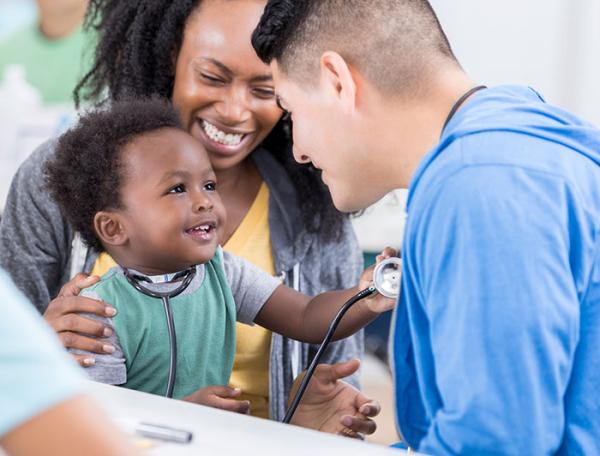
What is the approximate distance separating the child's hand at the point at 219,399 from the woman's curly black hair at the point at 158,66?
547mm

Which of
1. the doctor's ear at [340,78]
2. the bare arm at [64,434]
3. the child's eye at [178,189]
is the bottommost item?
the child's eye at [178,189]

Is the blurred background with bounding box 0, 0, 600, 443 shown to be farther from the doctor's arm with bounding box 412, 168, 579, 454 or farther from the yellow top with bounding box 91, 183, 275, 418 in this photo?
the doctor's arm with bounding box 412, 168, 579, 454

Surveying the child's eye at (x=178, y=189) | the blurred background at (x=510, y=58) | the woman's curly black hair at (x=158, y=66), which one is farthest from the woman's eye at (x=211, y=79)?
the blurred background at (x=510, y=58)

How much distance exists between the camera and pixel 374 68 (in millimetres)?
1138

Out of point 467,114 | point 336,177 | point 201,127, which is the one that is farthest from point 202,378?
point 467,114

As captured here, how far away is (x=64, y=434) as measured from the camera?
52 centimetres

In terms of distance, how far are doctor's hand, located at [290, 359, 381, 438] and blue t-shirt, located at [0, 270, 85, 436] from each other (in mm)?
958

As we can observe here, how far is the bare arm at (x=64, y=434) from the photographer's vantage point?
20.1 inches

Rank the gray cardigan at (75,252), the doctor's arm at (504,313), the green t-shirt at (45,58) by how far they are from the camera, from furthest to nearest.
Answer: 1. the green t-shirt at (45,58)
2. the gray cardigan at (75,252)
3. the doctor's arm at (504,313)

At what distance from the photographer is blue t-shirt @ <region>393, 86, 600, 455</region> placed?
0.86 metres

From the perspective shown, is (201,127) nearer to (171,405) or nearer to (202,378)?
(202,378)

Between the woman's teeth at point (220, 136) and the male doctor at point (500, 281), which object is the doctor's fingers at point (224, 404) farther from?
the woman's teeth at point (220, 136)

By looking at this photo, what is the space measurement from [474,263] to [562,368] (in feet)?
0.44

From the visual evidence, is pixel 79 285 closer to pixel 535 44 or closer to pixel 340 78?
pixel 340 78
